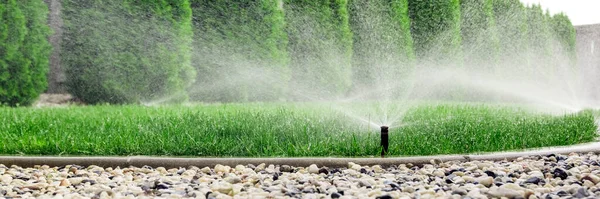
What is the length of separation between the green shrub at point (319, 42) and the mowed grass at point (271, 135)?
7045mm

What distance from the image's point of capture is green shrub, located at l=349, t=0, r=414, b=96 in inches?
597

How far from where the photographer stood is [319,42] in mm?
14250

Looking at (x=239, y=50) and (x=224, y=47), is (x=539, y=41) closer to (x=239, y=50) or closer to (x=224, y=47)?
(x=239, y=50)

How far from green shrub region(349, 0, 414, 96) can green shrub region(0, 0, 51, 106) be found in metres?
6.61

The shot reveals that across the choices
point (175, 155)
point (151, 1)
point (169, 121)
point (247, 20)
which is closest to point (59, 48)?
point (151, 1)

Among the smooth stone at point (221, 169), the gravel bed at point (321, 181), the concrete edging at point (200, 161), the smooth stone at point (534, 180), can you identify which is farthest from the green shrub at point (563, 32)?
the smooth stone at point (221, 169)

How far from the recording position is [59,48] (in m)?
13.1

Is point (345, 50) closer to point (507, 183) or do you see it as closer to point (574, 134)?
point (574, 134)

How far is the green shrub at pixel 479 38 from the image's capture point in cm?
1838

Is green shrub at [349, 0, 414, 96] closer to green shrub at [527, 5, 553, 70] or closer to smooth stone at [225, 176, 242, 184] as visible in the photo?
green shrub at [527, 5, 553, 70]

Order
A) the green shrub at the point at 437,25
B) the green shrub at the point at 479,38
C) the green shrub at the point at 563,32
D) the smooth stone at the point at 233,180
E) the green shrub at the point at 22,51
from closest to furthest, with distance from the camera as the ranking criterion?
1. the smooth stone at the point at 233,180
2. the green shrub at the point at 22,51
3. the green shrub at the point at 437,25
4. the green shrub at the point at 479,38
5. the green shrub at the point at 563,32

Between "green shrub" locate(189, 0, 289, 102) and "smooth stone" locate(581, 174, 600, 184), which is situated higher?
"green shrub" locate(189, 0, 289, 102)

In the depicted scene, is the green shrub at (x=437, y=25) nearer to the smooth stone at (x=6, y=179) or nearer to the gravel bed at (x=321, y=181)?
the gravel bed at (x=321, y=181)

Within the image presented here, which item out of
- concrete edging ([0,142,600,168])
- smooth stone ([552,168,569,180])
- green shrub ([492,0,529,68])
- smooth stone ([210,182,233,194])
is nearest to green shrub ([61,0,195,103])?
concrete edging ([0,142,600,168])
